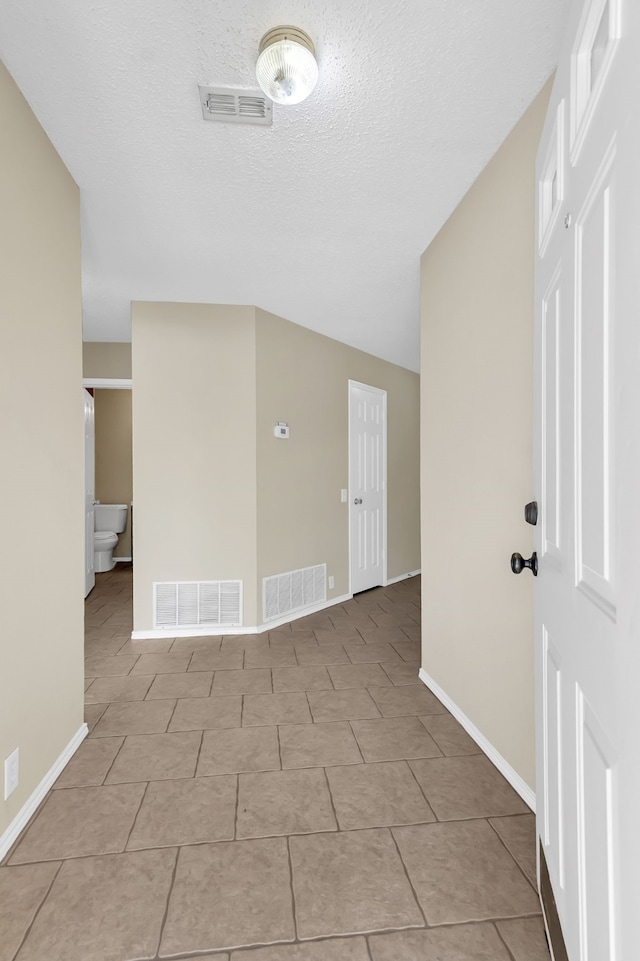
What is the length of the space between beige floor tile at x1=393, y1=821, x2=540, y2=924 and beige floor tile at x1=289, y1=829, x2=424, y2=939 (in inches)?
2.1

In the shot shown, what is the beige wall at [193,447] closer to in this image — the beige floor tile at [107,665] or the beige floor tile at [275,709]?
the beige floor tile at [107,665]

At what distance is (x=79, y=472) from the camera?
239 centimetres

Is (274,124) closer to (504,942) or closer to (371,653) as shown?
(504,942)

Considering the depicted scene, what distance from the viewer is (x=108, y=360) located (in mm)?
5152

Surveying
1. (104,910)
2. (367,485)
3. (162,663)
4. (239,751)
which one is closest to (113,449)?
(367,485)

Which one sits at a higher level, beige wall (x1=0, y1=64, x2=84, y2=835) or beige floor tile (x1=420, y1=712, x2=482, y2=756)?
beige wall (x1=0, y1=64, x2=84, y2=835)

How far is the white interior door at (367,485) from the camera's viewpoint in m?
5.17

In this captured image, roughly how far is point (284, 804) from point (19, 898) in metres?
0.84

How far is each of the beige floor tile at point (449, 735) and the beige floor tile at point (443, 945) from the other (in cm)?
89

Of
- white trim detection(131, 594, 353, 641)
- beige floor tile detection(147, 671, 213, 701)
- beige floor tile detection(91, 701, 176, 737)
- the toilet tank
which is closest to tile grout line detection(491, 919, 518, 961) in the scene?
beige floor tile detection(91, 701, 176, 737)

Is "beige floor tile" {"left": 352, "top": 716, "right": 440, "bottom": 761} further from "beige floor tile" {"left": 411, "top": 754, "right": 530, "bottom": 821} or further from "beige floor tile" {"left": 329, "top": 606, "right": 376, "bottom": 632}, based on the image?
"beige floor tile" {"left": 329, "top": 606, "right": 376, "bottom": 632}

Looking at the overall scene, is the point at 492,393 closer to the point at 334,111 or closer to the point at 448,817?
the point at 334,111

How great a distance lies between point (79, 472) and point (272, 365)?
206cm

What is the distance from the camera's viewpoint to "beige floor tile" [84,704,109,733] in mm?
2555
